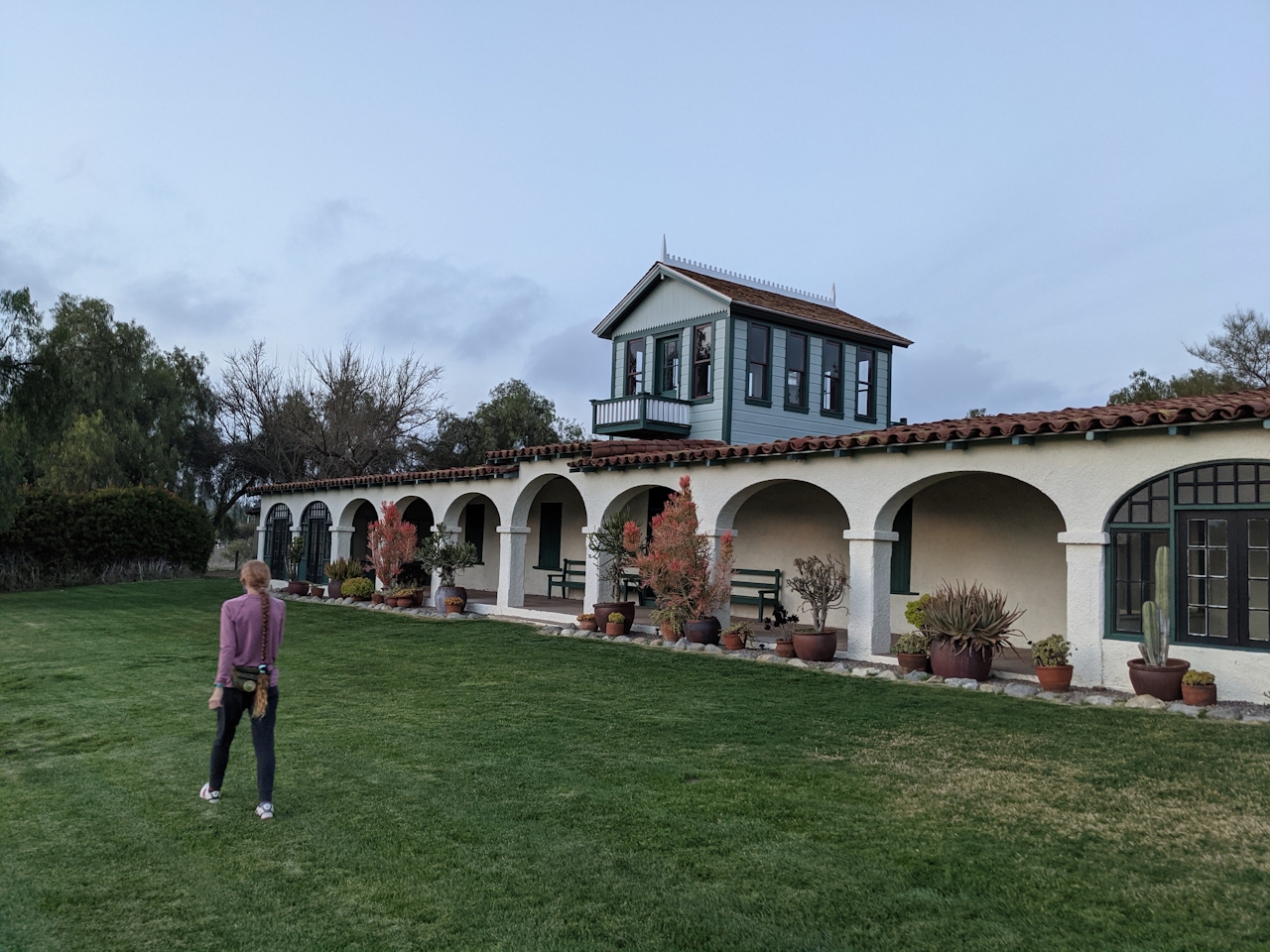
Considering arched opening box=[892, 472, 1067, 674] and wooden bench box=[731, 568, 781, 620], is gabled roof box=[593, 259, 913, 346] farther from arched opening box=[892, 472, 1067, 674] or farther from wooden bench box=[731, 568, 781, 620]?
arched opening box=[892, 472, 1067, 674]

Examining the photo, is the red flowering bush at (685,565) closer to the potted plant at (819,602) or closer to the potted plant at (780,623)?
the potted plant at (780,623)

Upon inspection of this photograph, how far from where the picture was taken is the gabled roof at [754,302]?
1789cm

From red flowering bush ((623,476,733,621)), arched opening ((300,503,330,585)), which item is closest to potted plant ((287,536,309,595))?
arched opening ((300,503,330,585))

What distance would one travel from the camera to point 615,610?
47.2ft

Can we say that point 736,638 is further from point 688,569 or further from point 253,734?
point 253,734

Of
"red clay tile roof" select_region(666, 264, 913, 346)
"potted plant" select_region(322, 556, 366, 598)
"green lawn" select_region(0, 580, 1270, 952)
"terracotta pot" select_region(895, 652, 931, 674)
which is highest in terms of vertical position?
"red clay tile roof" select_region(666, 264, 913, 346)

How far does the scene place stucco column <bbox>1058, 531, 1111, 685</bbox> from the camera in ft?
30.9

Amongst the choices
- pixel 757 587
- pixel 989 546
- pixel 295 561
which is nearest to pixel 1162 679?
pixel 989 546

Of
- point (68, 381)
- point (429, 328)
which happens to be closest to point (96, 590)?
point (68, 381)

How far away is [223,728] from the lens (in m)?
5.20

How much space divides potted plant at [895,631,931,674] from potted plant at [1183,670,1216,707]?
264 centimetres

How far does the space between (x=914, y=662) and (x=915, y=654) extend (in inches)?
4.1

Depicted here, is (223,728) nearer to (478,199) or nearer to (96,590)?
(478,199)

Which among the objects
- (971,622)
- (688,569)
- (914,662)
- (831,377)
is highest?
(831,377)
